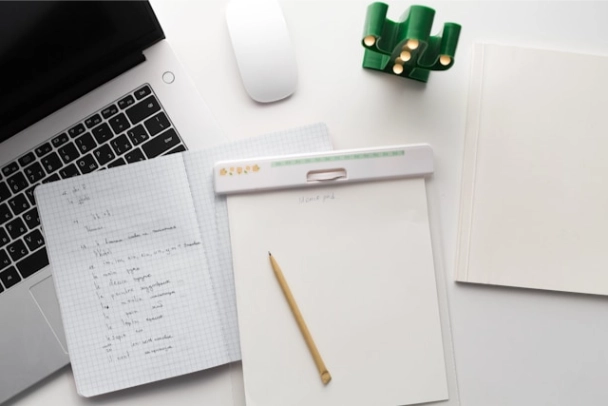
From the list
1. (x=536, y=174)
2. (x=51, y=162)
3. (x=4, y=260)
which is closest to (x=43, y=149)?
(x=51, y=162)

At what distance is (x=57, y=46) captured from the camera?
0.52 m

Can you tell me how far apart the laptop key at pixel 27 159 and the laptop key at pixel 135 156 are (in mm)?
95

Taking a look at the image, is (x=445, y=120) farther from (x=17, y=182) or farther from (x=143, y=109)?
(x=17, y=182)

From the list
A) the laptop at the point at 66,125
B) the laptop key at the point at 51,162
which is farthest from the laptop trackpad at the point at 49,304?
the laptop key at the point at 51,162

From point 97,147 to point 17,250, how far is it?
13cm

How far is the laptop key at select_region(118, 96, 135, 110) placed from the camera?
1.86ft

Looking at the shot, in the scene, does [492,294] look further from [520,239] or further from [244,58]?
[244,58]

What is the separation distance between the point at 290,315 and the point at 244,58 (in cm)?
26

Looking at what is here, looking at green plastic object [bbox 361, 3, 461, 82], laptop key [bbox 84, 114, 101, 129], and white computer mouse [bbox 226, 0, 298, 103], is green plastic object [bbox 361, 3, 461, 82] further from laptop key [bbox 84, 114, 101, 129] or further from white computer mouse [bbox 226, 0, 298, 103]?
laptop key [bbox 84, 114, 101, 129]

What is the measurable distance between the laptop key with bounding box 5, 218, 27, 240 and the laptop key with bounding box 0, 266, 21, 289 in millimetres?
32

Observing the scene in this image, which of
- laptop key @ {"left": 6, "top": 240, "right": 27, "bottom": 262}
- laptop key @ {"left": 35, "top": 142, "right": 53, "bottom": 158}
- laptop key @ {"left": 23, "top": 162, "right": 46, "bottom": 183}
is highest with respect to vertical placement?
laptop key @ {"left": 35, "top": 142, "right": 53, "bottom": 158}

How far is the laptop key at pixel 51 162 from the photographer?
1.84ft

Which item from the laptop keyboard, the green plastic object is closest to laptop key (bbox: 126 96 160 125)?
the laptop keyboard

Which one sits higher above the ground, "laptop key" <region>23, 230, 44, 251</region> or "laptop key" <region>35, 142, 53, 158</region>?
"laptop key" <region>35, 142, 53, 158</region>
